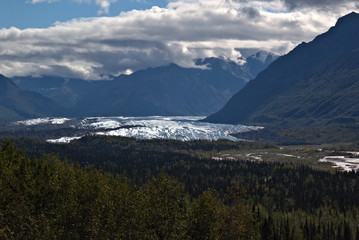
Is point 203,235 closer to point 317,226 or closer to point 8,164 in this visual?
point 8,164

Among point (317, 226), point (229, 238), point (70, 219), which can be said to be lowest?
point (317, 226)

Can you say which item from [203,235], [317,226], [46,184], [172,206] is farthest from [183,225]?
[317,226]

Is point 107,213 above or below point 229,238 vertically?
above

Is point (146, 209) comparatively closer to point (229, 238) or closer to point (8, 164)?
point (229, 238)

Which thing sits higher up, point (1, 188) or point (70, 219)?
point (1, 188)

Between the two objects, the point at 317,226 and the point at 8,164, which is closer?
the point at 8,164

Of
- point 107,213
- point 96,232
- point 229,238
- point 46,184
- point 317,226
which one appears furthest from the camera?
point 317,226

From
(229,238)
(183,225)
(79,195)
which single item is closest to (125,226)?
(183,225)

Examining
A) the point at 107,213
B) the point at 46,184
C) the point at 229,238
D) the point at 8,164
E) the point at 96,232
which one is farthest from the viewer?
the point at 8,164

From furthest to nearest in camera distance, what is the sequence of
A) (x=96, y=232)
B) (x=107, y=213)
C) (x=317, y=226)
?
(x=317, y=226), (x=107, y=213), (x=96, y=232)
